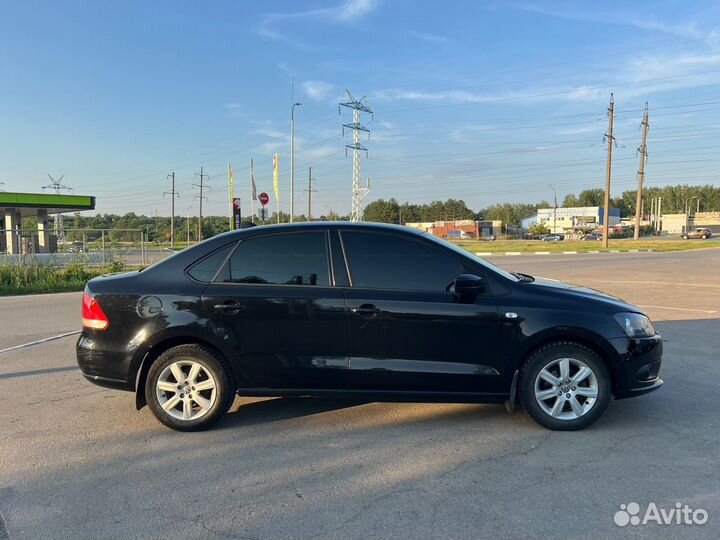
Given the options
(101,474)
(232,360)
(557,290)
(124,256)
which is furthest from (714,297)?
(124,256)

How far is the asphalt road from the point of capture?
2867 millimetres

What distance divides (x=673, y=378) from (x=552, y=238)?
265 ft

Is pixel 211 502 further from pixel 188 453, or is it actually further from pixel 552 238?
pixel 552 238

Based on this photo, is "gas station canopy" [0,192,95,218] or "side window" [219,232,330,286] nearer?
"side window" [219,232,330,286]

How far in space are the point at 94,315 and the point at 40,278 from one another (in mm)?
14057

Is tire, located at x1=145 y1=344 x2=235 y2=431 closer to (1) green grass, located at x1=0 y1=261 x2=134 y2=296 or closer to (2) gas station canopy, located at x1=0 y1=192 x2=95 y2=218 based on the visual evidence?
(1) green grass, located at x1=0 y1=261 x2=134 y2=296

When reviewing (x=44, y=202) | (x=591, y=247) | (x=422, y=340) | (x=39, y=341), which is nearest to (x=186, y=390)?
(x=422, y=340)

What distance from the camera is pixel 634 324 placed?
4.12m

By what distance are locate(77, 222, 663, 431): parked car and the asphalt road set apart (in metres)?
0.33

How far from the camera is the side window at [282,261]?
419 cm

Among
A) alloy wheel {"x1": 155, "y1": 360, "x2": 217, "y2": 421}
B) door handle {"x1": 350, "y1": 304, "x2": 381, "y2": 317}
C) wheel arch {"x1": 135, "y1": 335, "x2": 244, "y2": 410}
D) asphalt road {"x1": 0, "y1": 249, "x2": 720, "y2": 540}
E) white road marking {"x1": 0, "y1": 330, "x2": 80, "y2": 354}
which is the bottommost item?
white road marking {"x1": 0, "y1": 330, "x2": 80, "y2": 354}

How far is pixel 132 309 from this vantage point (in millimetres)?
4164

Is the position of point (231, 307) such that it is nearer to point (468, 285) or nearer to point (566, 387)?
point (468, 285)

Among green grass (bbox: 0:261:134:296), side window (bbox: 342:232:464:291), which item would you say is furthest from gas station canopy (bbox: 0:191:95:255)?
side window (bbox: 342:232:464:291)
